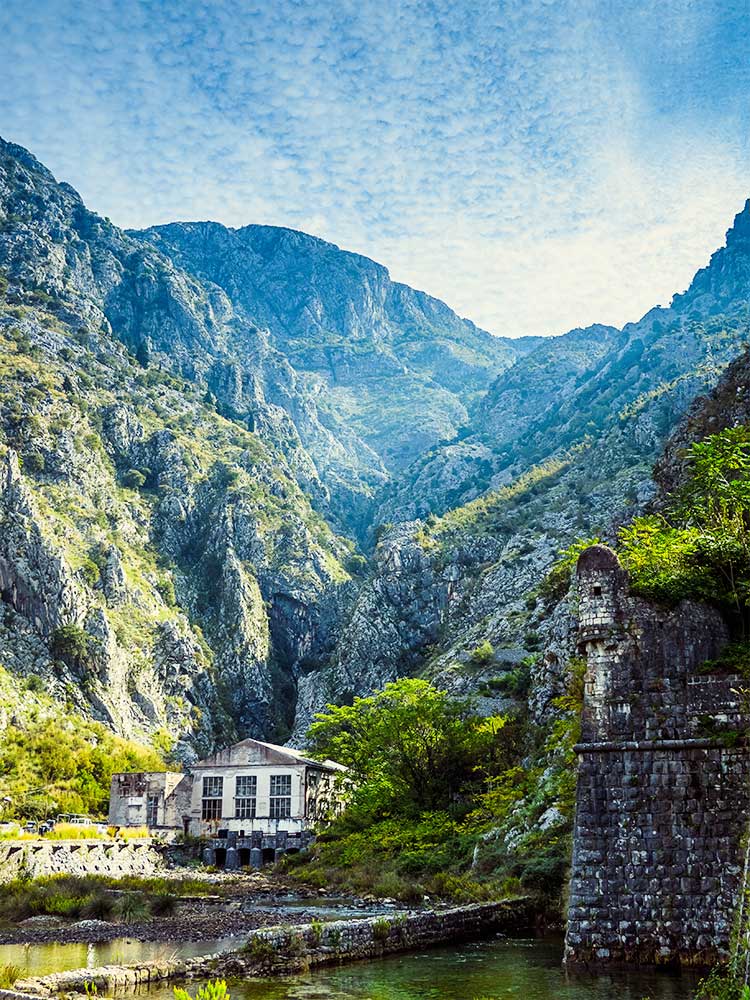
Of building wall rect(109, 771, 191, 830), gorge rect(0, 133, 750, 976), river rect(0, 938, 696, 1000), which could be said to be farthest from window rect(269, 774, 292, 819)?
river rect(0, 938, 696, 1000)

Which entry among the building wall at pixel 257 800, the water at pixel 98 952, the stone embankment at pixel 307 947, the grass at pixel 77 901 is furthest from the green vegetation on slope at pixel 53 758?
the stone embankment at pixel 307 947

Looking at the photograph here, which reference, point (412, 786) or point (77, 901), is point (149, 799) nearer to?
point (412, 786)

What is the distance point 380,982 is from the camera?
1619 centimetres

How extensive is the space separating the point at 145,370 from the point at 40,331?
21262 millimetres

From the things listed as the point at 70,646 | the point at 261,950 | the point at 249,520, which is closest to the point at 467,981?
Result: the point at 261,950

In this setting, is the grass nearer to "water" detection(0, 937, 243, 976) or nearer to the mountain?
"water" detection(0, 937, 243, 976)

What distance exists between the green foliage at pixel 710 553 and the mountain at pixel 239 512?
2844 cm

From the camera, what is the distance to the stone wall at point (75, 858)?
35.8 metres

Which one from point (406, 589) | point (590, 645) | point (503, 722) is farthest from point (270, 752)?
point (590, 645)

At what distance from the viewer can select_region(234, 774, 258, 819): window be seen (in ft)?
209

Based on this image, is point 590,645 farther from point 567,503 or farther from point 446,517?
point 446,517

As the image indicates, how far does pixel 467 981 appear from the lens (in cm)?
1605

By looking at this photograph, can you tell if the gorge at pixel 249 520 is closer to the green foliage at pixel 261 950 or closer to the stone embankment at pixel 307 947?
the stone embankment at pixel 307 947

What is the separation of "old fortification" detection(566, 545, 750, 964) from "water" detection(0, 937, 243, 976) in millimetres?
8087
